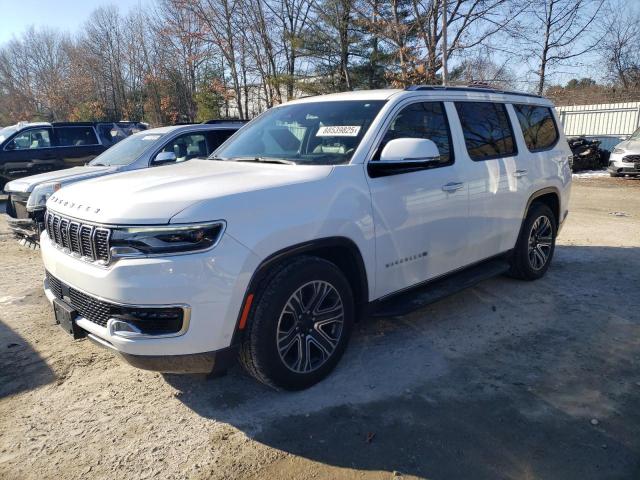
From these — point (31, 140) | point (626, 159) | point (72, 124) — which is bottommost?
point (626, 159)

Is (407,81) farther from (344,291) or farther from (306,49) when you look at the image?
(344,291)

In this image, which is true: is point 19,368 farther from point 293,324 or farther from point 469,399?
point 469,399

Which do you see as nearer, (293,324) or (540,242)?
(293,324)

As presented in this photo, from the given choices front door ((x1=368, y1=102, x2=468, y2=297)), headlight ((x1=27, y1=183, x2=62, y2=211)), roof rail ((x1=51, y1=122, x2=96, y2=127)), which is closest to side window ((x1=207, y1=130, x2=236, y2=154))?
headlight ((x1=27, y1=183, x2=62, y2=211))

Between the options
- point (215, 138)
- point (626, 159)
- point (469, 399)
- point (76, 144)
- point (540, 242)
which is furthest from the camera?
point (626, 159)

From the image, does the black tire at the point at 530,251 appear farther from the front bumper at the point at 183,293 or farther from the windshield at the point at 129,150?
the windshield at the point at 129,150

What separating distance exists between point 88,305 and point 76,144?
10927mm

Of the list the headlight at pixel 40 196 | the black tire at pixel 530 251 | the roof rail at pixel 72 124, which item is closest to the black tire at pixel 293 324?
the black tire at pixel 530 251

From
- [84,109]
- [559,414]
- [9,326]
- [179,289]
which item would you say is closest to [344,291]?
[179,289]

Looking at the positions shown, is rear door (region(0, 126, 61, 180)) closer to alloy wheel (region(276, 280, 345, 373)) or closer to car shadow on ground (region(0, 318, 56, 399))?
car shadow on ground (region(0, 318, 56, 399))

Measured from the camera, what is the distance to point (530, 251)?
538cm

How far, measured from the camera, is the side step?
3.71m

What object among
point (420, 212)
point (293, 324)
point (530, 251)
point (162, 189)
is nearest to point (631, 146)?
point (530, 251)

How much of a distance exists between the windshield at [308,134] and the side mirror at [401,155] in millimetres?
218
